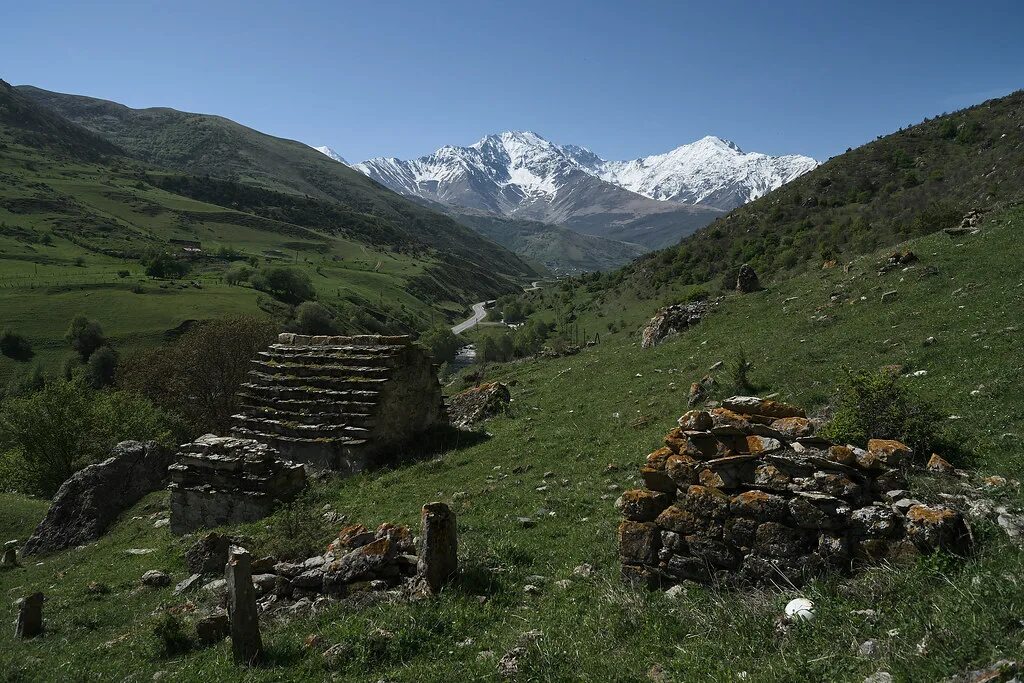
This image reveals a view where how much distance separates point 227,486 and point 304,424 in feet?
15.2

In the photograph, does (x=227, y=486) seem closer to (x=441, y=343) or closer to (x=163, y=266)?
(x=441, y=343)

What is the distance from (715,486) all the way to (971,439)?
6061mm

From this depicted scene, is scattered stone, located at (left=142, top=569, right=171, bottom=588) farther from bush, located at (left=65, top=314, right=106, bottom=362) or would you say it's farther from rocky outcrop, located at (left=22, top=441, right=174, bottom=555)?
bush, located at (left=65, top=314, right=106, bottom=362)

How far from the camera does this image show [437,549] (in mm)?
9039

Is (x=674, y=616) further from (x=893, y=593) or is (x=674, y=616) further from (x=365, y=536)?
(x=365, y=536)

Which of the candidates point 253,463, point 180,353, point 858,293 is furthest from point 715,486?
point 180,353

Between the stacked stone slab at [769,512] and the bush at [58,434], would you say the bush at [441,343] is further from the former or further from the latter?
the stacked stone slab at [769,512]

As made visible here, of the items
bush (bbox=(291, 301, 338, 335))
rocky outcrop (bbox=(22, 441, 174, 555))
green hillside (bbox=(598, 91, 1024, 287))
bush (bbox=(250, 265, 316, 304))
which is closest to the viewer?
rocky outcrop (bbox=(22, 441, 174, 555))

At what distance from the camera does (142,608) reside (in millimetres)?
11328

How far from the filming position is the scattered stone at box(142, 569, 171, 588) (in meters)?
12.8

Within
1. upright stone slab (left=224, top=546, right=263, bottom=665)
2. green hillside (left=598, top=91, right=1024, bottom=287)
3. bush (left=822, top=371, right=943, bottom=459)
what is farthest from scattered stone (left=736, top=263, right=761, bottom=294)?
upright stone slab (left=224, top=546, right=263, bottom=665)

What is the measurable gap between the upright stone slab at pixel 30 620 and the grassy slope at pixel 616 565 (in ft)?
1.18

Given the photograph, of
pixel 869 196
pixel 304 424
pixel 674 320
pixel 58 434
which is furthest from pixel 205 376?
pixel 869 196

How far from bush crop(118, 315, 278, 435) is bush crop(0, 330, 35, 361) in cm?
6903
